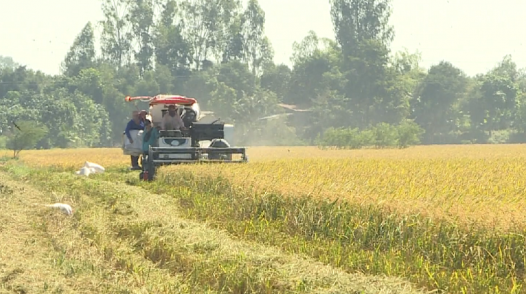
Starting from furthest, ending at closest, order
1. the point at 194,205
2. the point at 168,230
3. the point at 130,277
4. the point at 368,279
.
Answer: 1. the point at 194,205
2. the point at 168,230
3. the point at 130,277
4. the point at 368,279

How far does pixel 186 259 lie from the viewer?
9016mm

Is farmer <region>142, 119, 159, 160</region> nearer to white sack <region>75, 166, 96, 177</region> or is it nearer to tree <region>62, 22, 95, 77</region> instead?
white sack <region>75, 166, 96, 177</region>

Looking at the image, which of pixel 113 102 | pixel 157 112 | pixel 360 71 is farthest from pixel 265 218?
pixel 360 71

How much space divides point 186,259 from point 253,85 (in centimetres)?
8347

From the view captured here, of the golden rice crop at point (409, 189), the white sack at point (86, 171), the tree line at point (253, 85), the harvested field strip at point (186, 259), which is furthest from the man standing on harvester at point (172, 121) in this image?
the tree line at point (253, 85)

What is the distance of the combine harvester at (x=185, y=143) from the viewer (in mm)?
21016

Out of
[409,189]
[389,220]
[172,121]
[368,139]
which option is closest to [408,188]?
[409,189]

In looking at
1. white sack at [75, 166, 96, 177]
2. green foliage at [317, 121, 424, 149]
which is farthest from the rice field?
green foliage at [317, 121, 424, 149]

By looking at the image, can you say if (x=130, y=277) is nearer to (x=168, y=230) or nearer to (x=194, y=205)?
(x=168, y=230)

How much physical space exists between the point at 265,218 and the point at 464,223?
14.0 ft

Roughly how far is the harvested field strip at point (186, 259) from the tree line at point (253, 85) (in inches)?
2367

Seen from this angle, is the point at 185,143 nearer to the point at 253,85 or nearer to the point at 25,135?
the point at 25,135

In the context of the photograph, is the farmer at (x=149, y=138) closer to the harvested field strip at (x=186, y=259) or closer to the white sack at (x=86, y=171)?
the white sack at (x=86, y=171)

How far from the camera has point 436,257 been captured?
29.0 ft
